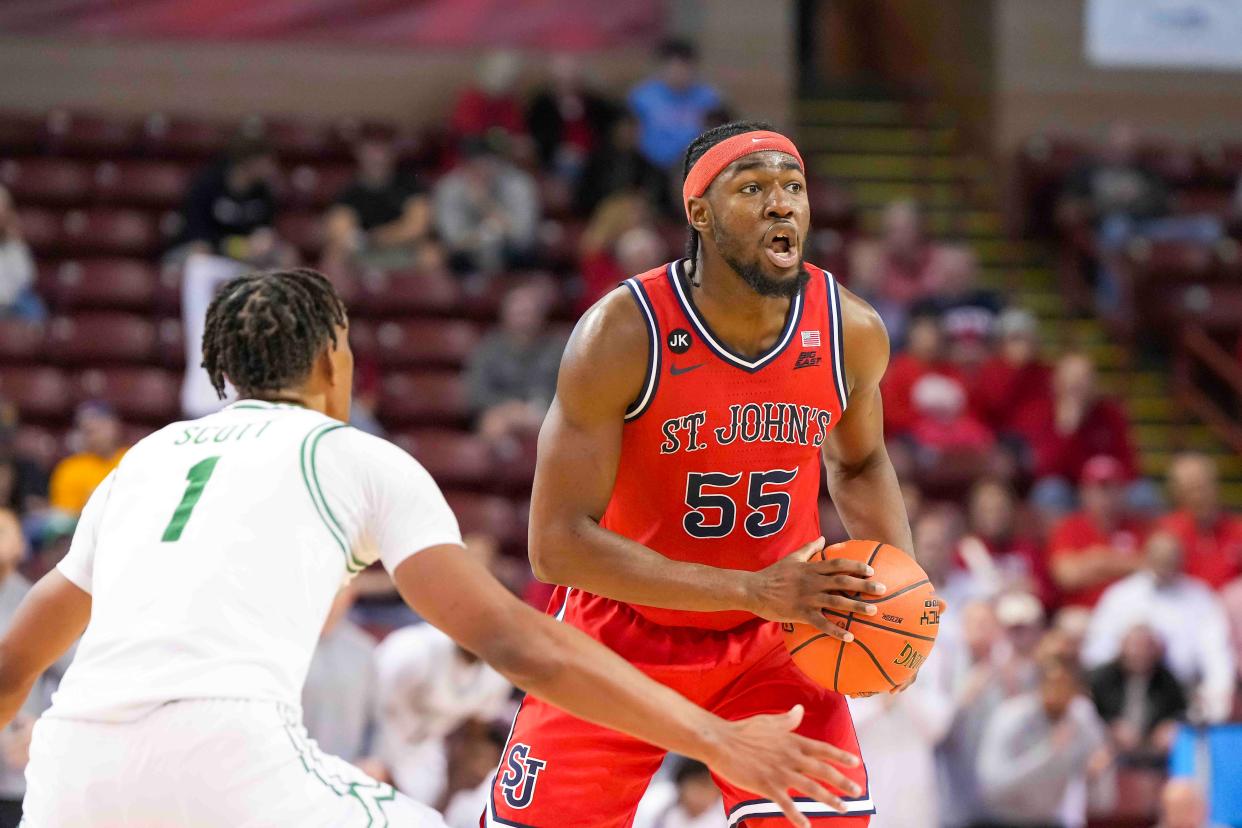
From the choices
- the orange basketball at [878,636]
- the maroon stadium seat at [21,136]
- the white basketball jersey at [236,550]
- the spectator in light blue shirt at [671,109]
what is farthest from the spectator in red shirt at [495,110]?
the white basketball jersey at [236,550]

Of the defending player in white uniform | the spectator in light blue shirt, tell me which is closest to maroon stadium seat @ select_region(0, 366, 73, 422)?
the spectator in light blue shirt

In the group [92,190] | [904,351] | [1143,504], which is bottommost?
[1143,504]

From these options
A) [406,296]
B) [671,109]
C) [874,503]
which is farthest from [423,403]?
[874,503]

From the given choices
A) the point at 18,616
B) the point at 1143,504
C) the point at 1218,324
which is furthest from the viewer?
the point at 1218,324

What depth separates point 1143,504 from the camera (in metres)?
10.8

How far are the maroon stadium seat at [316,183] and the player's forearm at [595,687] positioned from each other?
10494 mm

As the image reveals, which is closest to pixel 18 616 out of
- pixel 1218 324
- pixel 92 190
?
pixel 92 190

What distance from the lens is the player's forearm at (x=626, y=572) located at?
13.8 ft

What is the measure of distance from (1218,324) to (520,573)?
21.9 ft

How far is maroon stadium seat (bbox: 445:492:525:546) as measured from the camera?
10109mm

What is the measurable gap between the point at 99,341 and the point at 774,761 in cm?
952

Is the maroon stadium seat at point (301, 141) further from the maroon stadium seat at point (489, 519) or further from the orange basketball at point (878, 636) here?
the orange basketball at point (878, 636)

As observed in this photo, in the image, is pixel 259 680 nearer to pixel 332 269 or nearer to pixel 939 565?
pixel 939 565

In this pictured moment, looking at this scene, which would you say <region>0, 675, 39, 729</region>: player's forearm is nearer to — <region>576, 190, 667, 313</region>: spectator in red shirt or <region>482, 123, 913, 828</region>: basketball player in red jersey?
<region>482, 123, 913, 828</region>: basketball player in red jersey
